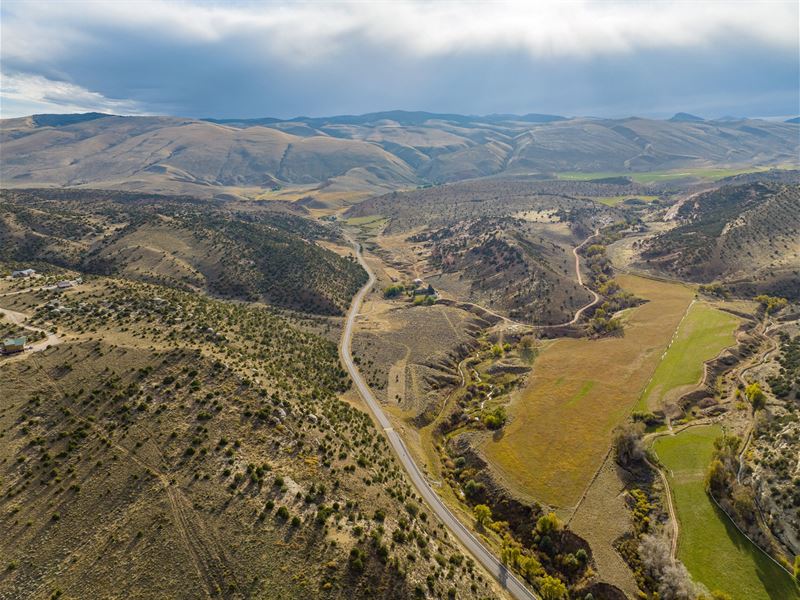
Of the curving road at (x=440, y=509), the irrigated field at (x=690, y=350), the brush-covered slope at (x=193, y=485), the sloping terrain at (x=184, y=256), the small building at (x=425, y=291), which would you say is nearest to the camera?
the brush-covered slope at (x=193, y=485)

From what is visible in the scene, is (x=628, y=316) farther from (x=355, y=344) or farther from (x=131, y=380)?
(x=131, y=380)

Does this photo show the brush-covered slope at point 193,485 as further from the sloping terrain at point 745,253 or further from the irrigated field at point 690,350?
the sloping terrain at point 745,253

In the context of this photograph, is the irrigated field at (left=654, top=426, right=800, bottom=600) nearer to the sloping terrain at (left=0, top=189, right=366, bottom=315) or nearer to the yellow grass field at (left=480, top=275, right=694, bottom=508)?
the yellow grass field at (left=480, top=275, right=694, bottom=508)

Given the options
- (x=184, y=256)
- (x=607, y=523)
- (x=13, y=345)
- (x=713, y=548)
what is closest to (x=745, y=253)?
(x=713, y=548)

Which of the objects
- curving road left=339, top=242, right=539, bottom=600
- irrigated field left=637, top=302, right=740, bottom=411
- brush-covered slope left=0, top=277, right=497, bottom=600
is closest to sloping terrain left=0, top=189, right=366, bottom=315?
curving road left=339, top=242, right=539, bottom=600

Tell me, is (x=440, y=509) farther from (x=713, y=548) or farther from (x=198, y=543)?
(x=713, y=548)

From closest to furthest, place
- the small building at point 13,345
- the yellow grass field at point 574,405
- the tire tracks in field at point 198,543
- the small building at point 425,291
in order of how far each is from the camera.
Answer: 1. the tire tracks in field at point 198,543
2. the small building at point 13,345
3. the yellow grass field at point 574,405
4. the small building at point 425,291

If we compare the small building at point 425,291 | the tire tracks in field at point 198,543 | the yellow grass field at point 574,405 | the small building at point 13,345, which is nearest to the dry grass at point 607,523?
the yellow grass field at point 574,405
